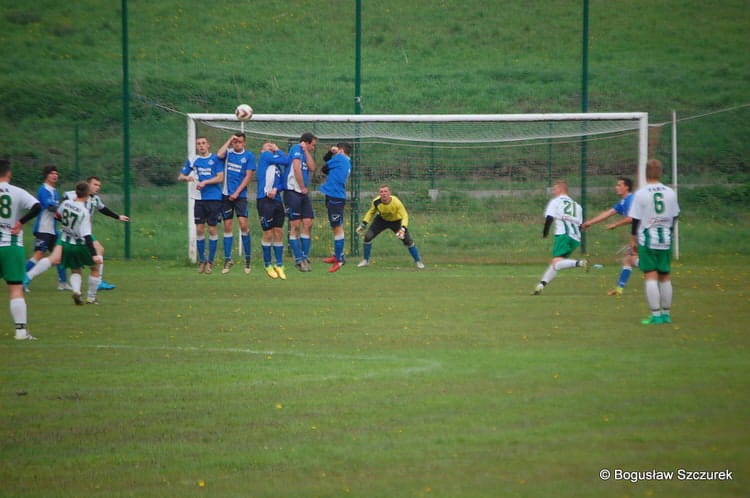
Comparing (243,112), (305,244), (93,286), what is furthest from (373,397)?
(243,112)

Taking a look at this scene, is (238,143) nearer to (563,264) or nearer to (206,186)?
(206,186)

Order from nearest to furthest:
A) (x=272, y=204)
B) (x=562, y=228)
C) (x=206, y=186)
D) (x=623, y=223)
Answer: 1. (x=623, y=223)
2. (x=562, y=228)
3. (x=272, y=204)
4. (x=206, y=186)

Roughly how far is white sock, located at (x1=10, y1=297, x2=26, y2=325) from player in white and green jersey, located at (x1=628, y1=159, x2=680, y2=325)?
6734 mm

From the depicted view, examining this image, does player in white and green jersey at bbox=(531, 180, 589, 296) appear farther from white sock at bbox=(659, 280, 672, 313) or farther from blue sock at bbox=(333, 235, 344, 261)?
blue sock at bbox=(333, 235, 344, 261)

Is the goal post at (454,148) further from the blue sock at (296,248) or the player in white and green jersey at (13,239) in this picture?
the player in white and green jersey at (13,239)

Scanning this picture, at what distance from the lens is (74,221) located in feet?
46.8

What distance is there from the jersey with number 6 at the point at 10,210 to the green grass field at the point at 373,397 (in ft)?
3.58

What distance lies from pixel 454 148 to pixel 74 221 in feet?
32.5

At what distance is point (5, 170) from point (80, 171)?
53.4 feet

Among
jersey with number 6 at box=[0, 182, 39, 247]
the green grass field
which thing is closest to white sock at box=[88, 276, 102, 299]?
the green grass field

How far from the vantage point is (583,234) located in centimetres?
2164

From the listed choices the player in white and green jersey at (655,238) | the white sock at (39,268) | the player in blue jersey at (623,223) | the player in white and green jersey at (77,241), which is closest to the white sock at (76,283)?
the player in white and green jersey at (77,241)

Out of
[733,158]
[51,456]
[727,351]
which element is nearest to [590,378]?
[727,351]

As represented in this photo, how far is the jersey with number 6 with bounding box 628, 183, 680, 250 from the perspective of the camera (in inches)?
480
